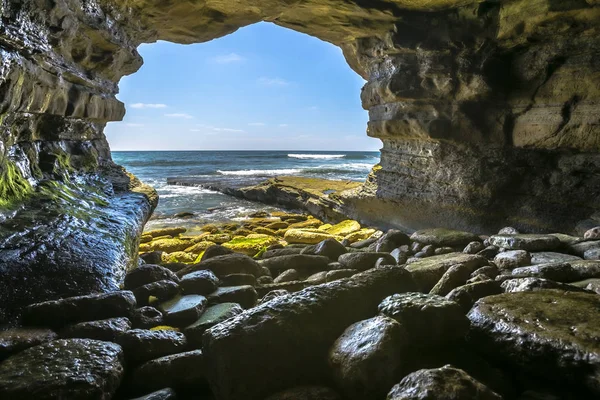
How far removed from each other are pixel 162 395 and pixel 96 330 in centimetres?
75

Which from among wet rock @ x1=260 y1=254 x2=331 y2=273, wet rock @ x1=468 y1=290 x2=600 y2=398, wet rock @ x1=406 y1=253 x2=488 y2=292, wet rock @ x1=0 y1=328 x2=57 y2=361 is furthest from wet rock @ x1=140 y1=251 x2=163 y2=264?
wet rock @ x1=468 y1=290 x2=600 y2=398

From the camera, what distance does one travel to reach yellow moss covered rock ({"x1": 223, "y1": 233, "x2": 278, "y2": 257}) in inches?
265

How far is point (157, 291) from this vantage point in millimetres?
3111

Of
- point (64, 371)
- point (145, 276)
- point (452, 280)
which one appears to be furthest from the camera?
point (145, 276)

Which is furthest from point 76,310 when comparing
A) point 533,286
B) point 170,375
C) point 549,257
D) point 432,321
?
point 549,257


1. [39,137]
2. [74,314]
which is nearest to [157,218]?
[39,137]

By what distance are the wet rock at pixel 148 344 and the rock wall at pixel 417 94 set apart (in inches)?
74.5

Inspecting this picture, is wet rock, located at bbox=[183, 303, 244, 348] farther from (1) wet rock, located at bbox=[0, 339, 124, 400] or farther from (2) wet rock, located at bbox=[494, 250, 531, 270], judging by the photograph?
(2) wet rock, located at bbox=[494, 250, 531, 270]

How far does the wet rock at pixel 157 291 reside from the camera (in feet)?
9.92

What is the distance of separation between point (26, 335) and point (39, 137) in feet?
11.0

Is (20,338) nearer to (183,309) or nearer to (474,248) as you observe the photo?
(183,309)

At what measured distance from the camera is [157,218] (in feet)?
39.3

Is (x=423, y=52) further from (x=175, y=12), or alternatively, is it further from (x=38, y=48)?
(x=38, y=48)

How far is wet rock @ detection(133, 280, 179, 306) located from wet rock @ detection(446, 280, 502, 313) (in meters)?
2.18
